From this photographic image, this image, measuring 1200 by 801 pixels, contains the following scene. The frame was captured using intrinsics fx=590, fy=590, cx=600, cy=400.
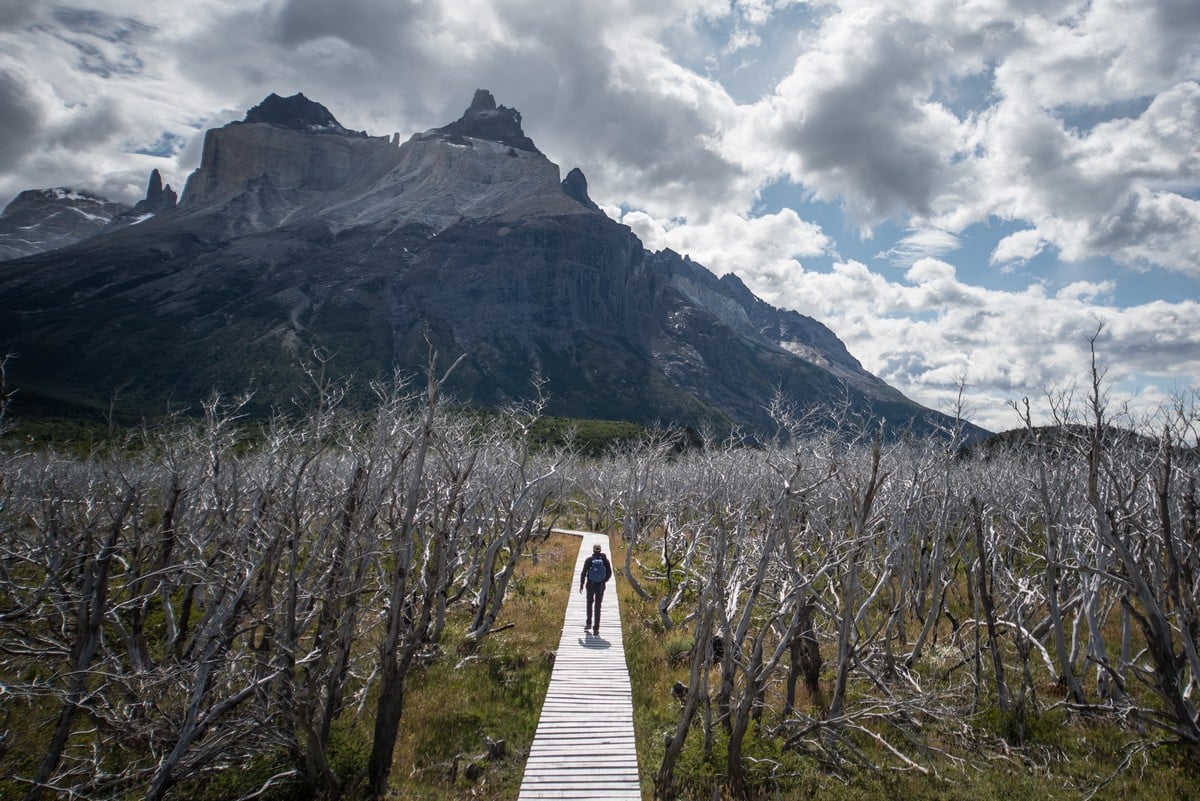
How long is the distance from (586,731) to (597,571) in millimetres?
5096

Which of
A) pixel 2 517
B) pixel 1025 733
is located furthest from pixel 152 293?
pixel 1025 733

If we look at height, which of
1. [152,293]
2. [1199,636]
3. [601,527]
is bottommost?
[601,527]

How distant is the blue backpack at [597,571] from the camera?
16172 mm

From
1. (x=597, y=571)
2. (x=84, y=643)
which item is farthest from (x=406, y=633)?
(x=597, y=571)

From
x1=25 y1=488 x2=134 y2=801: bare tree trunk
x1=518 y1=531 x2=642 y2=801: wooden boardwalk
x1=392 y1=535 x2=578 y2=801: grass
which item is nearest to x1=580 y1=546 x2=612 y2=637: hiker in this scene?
x1=518 y1=531 x2=642 y2=801: wooden boardwalk

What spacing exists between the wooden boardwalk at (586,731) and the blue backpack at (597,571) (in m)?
1.82

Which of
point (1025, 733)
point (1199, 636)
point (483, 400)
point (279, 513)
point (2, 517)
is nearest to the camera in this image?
point (279, 513)

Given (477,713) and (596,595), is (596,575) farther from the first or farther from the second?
(477,713)

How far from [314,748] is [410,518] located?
402 centimetres

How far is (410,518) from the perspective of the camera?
8.64 meters

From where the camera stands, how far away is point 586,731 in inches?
448

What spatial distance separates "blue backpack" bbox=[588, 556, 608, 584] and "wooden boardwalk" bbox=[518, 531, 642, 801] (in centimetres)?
182

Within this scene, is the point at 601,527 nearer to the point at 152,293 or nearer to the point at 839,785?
the point at 839,785

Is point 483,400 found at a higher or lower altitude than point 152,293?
lower
